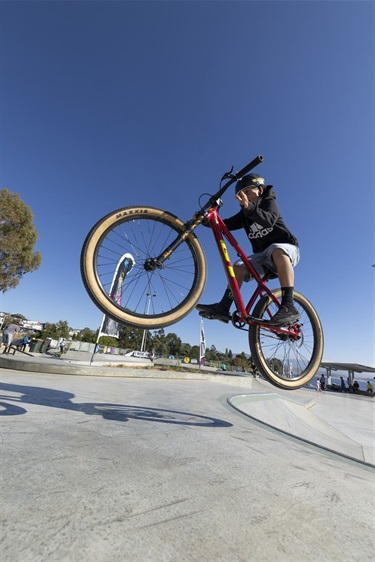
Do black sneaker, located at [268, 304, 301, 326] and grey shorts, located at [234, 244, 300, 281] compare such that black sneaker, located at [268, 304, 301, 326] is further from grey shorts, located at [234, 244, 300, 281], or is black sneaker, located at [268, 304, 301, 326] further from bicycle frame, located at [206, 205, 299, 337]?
grey shorts, located at [234, 244, 300, 281]

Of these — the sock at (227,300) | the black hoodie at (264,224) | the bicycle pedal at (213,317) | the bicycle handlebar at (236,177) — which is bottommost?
the bicycle pedal at (213,317)

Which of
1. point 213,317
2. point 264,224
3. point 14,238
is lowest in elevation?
point 213,317

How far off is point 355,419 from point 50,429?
1694 cm

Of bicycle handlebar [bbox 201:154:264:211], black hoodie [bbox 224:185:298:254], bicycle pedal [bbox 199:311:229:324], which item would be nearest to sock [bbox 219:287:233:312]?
bicycle pedal [bbox 199:311:229:324]

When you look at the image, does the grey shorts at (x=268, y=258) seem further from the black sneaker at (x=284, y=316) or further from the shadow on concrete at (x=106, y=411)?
the shadow on concrete at (x=106, y=411)

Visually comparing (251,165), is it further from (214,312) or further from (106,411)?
(106,411)

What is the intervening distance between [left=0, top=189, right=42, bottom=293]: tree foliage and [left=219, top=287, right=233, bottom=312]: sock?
719 inches

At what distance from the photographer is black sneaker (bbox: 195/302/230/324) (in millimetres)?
3645

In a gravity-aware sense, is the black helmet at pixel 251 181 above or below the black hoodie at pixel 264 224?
above

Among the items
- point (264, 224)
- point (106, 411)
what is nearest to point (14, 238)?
point (106, 411)

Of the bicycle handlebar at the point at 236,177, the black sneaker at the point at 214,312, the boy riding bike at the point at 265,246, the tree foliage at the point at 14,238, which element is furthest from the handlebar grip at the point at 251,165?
the tree foliage at the point at 14,238

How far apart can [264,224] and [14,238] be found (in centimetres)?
1904

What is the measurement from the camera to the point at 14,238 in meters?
17.3

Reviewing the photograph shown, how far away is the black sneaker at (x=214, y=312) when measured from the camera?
365 centimetres
